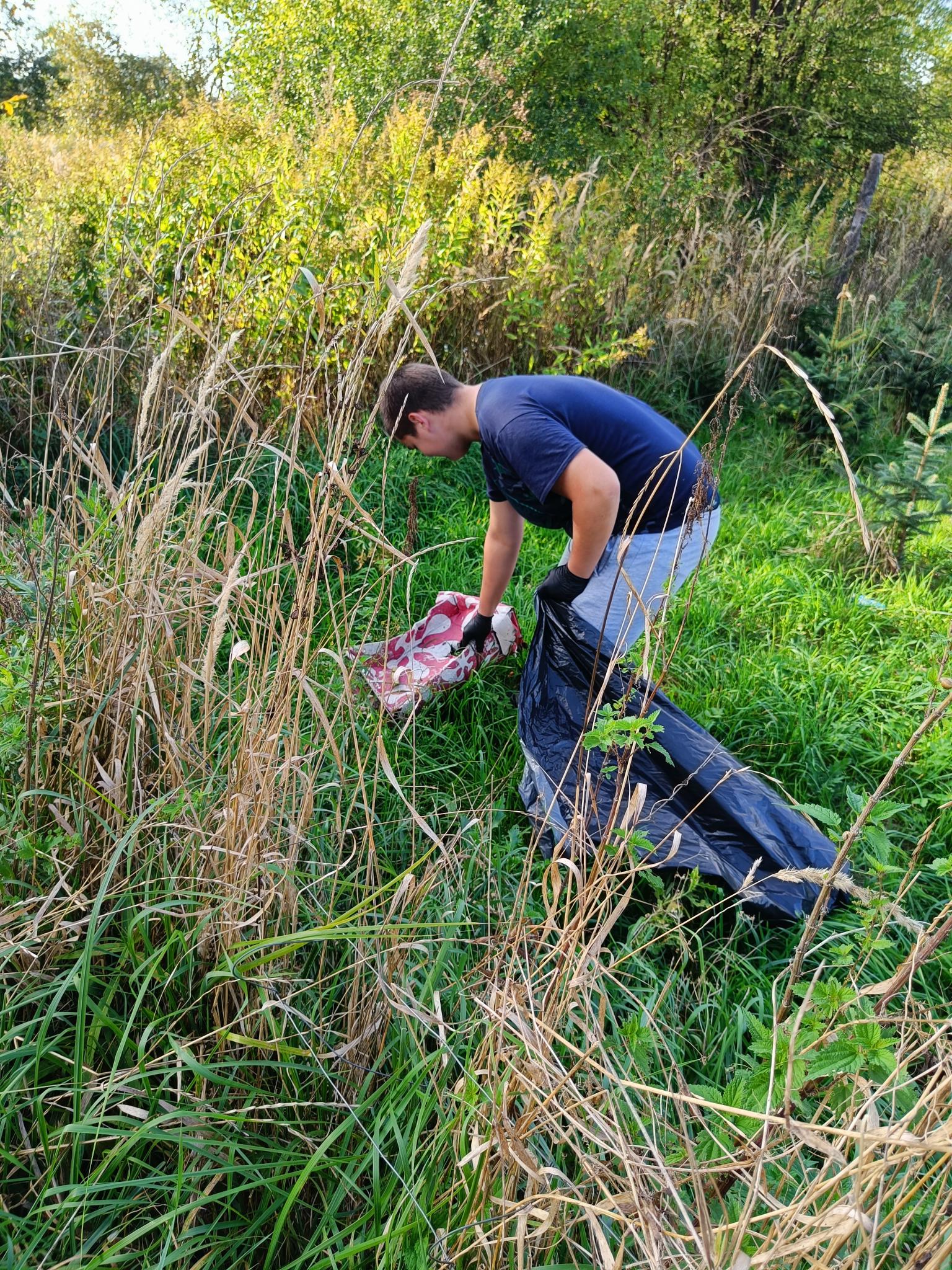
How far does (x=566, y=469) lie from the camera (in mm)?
2484

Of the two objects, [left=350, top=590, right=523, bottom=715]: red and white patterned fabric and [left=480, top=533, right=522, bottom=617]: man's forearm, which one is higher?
[left=480, top=533, right=522, bottom=617]: man's forearm

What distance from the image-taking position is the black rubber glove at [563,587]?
8.71 feet

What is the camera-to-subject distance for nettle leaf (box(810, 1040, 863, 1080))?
1033mm

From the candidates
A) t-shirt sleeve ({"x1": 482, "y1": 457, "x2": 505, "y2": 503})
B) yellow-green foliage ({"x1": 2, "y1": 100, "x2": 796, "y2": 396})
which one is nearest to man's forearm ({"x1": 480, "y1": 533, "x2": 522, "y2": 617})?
t-shirt sleeve ({"x1": 482, "y1": 457, "x2": 505, "y2": 503})

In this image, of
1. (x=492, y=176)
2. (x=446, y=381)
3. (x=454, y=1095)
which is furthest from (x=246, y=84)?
(x=454, y=1095)

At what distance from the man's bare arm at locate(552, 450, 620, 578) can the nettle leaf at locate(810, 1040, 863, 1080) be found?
165cm

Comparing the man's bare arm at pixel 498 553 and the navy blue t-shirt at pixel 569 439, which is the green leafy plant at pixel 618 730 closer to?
the navy blue t-shirt at pixel 569 439

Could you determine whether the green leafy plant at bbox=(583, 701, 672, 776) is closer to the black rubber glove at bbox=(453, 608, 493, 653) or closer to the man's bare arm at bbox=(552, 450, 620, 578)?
the man's bare arm at bbox=(552, 450, 620, 578)

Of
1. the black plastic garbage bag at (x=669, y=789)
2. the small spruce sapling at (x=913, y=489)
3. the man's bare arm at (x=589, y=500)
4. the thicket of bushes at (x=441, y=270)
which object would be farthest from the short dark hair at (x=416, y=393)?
the small spruce sapling at (x=913, y=489)

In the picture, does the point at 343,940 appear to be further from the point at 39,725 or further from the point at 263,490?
the point at 263,490

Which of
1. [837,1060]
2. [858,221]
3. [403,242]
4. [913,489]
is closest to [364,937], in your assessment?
[837,1060]

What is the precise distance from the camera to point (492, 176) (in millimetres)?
4902

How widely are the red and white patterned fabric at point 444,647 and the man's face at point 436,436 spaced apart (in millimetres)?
589

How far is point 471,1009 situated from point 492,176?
4.60m
